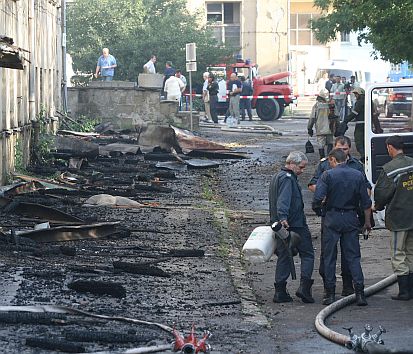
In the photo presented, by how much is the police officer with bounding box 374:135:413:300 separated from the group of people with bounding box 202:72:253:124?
3320 cm

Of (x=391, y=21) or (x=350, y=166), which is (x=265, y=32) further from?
(x=350, y=166)

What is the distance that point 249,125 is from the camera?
1828 inches

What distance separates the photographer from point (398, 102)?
1928 centimetres

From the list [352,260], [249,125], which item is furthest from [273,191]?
[249,125]

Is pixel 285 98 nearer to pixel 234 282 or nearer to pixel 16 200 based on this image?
pixel 16 200

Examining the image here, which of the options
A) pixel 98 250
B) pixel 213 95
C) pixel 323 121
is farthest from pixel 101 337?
pixel 213 95

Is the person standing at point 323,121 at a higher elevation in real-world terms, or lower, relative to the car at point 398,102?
lower

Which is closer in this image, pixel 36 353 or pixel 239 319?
pixel 36 353

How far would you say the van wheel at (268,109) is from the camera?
51.6 meters

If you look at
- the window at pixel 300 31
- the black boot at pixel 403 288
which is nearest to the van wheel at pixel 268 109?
the window at pixel 300 31

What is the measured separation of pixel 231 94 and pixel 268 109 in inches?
233

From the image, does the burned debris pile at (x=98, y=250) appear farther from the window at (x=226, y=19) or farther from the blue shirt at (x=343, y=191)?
the window at (x=226, y=19)

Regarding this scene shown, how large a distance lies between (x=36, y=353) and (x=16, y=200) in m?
8.71

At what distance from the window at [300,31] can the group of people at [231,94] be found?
84.1ft
